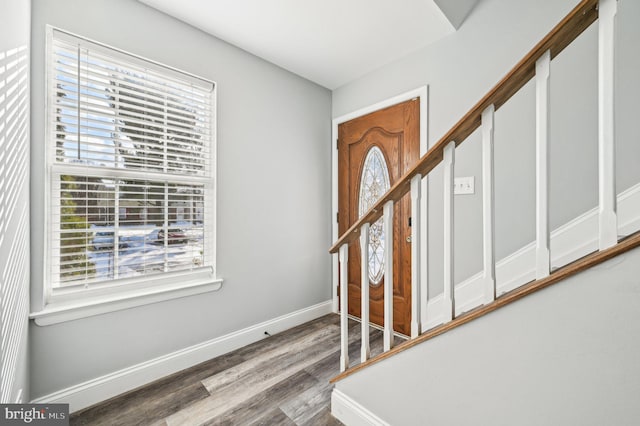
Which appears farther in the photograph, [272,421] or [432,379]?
[272,421]

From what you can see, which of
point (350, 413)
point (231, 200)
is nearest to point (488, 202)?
point (350, 413)

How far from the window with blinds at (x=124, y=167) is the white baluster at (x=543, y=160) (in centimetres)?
205

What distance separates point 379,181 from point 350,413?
6.24ft

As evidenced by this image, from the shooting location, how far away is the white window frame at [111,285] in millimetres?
1516

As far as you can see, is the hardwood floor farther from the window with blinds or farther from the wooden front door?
the window with blinds

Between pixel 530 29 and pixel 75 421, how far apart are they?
3.67m

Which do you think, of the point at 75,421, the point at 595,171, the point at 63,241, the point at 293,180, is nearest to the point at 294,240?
the point at 293,180

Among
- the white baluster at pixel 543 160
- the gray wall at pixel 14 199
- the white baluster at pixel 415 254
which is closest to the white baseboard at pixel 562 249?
the white baluster at pixel 415 254

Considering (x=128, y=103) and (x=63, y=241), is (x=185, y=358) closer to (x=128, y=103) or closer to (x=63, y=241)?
(x=63, y=241)

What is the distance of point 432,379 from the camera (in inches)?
45.7

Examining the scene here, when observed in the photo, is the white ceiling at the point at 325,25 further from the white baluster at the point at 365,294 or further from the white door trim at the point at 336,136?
the white baluster at the point at 365,294

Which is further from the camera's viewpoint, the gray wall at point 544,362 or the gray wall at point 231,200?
the gray wall at point 231,200

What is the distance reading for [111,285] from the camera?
1.74 metres

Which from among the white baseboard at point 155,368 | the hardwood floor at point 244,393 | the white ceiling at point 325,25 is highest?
the white ceiling at point 325,25
